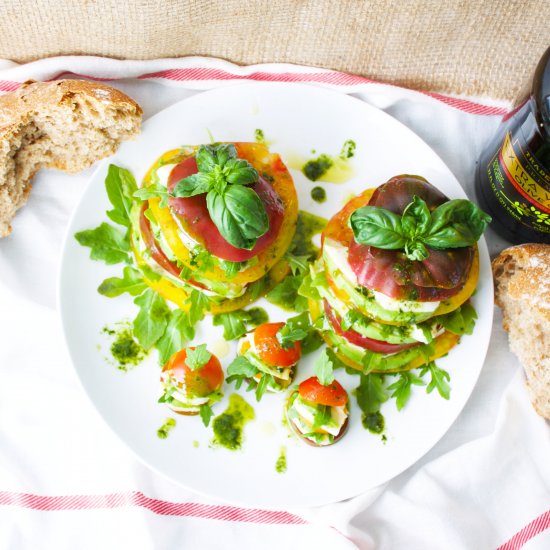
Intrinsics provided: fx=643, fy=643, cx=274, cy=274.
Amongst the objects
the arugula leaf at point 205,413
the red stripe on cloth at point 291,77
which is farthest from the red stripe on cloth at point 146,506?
the red stripe on cloth at point 291,77

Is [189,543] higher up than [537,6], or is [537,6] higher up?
[537,6]

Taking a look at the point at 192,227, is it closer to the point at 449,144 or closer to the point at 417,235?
the point at 417,235

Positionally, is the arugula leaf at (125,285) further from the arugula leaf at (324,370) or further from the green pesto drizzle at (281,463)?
the green pesto drizzle at (281,463)

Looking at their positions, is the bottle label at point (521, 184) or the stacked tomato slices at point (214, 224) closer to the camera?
the stacked tomato slices at point (214, 224)

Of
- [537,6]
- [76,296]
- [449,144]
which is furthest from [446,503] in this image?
[537,6]

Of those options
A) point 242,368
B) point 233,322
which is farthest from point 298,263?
point 242,368

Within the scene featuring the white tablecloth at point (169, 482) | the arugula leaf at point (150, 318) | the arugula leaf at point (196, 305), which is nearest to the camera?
the arugula leaf at point (196, 305)
